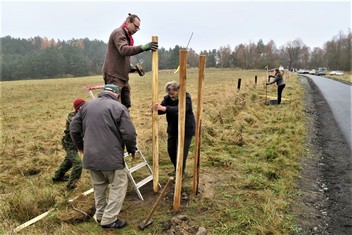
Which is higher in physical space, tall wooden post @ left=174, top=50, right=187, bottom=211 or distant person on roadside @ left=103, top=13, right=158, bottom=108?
distant person on roadside @ left=103, top=13, right=158, bottom=108

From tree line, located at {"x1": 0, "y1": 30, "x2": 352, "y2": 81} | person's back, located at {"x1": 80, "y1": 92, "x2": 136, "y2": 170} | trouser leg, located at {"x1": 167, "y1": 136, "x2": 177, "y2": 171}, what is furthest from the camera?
tree line, located at {"x1": 0, "y1": 30, "x2": 352, "y2": 81}

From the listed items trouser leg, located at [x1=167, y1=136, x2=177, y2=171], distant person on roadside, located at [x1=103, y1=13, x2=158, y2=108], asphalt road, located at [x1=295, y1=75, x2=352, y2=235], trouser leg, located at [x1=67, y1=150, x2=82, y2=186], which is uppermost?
distant person on roadside, located at [x1=103, y1=13, x2=158, y2=108]

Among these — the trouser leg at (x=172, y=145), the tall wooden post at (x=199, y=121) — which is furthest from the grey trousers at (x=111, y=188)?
the trouser leg at (x=172, y=145)

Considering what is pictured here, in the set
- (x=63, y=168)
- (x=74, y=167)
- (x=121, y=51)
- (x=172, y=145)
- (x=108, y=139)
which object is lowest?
(x=63, y=168)

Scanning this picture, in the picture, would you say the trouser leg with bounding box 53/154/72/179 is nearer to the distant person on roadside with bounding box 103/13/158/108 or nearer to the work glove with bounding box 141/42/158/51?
the distant person on roadside with bounding box 103/13/158/108

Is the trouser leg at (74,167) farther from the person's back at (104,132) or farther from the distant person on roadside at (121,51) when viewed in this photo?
the person's back at (104,132)

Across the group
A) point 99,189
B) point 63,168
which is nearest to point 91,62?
point 63,168

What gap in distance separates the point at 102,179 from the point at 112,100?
1.19 metres

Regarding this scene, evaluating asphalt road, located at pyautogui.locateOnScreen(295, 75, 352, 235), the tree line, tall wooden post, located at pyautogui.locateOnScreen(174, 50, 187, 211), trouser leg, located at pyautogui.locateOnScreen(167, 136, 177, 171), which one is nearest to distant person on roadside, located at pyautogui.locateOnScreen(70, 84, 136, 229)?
tall wooden post, located at pyautogui.locateOnScreen(174, 50, 187, 211)

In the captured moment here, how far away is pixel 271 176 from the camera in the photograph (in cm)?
573

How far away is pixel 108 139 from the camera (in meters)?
3.81

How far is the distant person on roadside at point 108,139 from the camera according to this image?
12.5 ft

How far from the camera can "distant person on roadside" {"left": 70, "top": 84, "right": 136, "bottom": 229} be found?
3795mm

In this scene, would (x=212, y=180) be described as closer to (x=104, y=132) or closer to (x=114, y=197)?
(x=114, y=197)
